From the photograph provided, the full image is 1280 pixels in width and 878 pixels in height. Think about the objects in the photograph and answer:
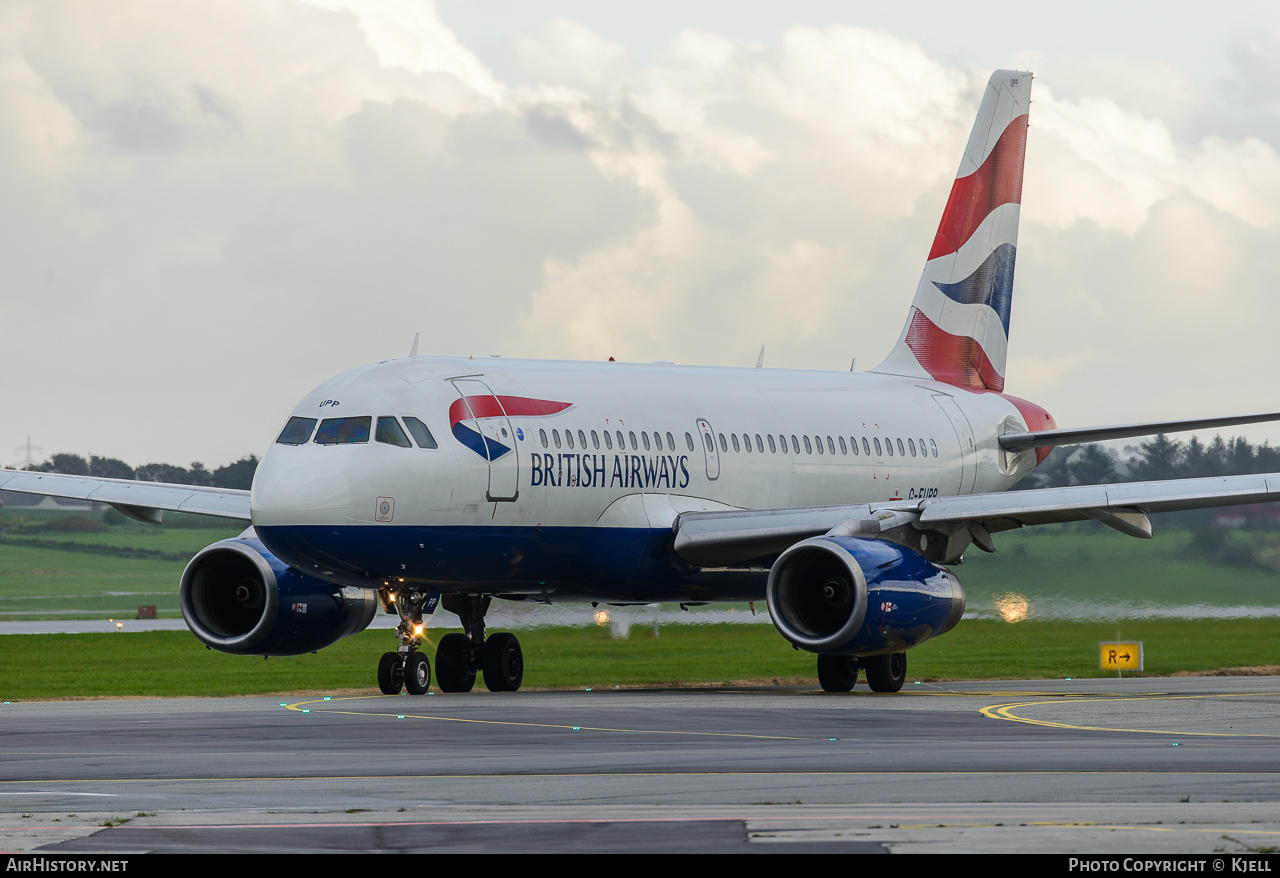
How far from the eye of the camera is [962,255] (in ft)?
115

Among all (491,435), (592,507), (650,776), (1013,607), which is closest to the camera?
(650,776)

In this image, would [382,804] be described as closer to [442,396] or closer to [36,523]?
[442,396]

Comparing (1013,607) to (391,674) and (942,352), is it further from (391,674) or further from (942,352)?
(391,674)

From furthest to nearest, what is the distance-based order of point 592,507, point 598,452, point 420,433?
1. point 598,452
2. point 592,507
3. point 420,433

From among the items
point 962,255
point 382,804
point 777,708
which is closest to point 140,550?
point 962,255

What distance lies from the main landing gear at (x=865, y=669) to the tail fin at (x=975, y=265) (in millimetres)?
9808

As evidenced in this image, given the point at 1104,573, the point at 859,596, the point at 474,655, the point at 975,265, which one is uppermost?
the point at 975,265

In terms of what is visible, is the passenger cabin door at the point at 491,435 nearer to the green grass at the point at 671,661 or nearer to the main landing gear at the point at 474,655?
the main landing gear at the point at 474,655

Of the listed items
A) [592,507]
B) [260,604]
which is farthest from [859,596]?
[260,604]

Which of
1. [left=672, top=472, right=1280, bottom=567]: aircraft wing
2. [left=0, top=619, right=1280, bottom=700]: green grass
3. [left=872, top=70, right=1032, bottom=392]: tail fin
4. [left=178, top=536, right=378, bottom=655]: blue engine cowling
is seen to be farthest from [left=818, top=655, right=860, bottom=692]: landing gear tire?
[left=872, top=70, right=1032, bottom=392]: tail fin

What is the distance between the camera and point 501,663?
26.0 m

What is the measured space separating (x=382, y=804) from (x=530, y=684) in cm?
1847

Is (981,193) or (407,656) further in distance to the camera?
(981,193)

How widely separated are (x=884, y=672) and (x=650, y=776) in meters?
12.3
